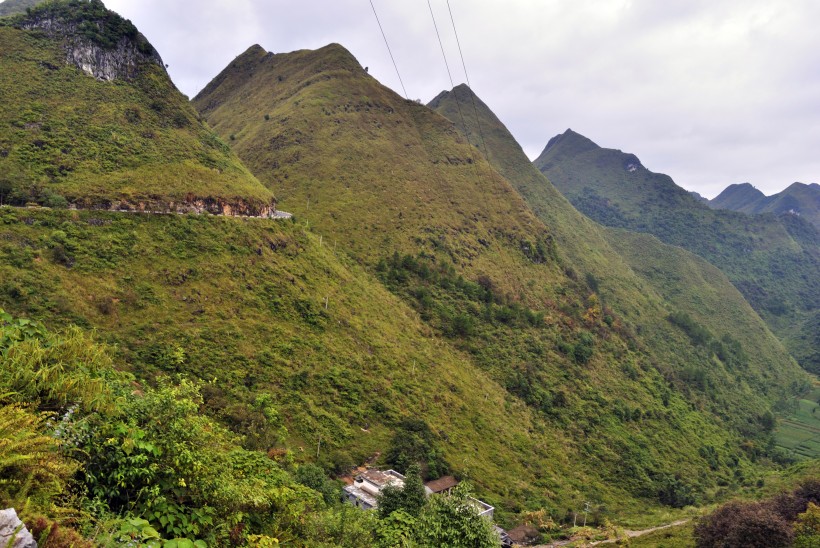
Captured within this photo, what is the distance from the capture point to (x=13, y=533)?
14.4 ft

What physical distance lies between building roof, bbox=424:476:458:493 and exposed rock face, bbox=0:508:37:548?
3133cm

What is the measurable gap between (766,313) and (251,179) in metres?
160

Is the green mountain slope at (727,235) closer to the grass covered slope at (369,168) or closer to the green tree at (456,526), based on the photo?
the grass covered slope at (369,168)

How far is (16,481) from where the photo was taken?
542 cm

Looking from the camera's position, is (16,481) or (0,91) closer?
(16,481)

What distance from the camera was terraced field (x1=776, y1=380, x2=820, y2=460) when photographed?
67188mm

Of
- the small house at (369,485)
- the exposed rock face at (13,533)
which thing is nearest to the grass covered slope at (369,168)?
the small house at (369,485)

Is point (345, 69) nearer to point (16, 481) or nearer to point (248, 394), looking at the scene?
point (248, 394)

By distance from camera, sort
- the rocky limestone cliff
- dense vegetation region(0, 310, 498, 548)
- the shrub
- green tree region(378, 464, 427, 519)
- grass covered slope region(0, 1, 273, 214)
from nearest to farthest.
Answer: dense vegetation region(0, 310, 498, 548) → green tree region(378, 464, 427, 519) → the shrub → grass covered slope region(0, 1, 273, 214) → the rocky limestone cliff

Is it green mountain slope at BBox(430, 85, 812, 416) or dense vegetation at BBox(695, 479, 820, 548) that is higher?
green mountain slope at BBox(430, 85, 812, 416)

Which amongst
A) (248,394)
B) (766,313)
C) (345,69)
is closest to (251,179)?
(248,394)

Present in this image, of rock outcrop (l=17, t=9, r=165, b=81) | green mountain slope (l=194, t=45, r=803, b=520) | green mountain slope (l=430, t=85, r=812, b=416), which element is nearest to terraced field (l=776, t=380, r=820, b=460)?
green mountain slope (l=194, t=45, r=803, b=520)

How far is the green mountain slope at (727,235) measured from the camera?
478 feet

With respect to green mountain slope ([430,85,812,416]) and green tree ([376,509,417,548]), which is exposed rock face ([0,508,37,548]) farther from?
green mountain slope ([430,85,812,416])
